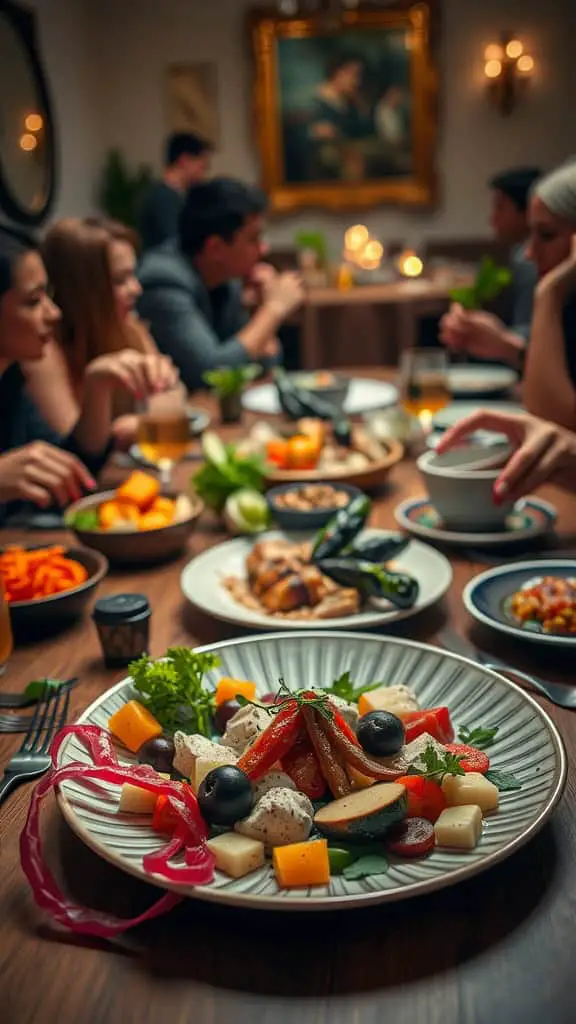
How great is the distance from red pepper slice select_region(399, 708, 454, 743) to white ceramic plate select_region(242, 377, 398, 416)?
1.74m

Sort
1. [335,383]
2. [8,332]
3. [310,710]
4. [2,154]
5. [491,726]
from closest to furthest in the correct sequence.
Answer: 1. [310,710]
2. [491,726]
3. [8,332]
4. [335,383]
5. [2,154]

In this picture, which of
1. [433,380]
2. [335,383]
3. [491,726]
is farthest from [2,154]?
[491,726]

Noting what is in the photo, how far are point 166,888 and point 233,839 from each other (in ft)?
0.26

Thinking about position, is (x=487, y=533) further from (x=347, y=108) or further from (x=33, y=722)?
(x=347, y=108)

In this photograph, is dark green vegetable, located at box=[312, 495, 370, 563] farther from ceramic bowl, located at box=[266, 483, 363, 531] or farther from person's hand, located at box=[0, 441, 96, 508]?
person's hand, located at box=[0, 441, 96, 508]

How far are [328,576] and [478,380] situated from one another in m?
1.70

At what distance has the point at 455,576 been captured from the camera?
1564 millimetres

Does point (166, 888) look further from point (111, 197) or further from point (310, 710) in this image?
point (111, 197)

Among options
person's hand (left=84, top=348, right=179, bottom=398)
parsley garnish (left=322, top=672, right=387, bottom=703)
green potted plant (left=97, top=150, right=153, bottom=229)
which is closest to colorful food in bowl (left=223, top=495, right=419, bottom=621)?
parsley garnish (left=322, top=672, right=387, bottom=703)

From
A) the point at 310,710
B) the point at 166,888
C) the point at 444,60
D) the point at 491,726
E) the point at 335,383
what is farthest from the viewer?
the point at 444,60

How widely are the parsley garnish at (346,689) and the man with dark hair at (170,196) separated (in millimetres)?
4693

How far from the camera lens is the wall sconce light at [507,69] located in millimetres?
7520

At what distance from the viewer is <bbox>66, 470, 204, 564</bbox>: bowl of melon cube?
1.62 m

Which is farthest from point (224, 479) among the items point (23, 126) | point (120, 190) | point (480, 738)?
point (120, 190)
